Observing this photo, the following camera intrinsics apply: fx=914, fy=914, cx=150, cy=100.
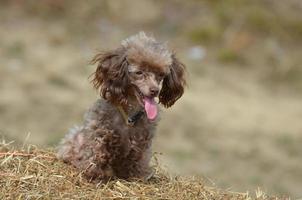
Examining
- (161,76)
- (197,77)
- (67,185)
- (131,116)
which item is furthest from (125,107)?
(197,77)

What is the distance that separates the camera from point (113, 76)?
6.38m

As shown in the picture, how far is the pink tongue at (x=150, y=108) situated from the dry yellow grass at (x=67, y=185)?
0.49m

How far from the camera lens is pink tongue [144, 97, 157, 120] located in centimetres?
623

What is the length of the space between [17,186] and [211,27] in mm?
12935

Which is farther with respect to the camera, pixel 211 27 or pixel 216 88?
pixel 211 27

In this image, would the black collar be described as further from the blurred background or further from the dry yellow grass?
the blurred background

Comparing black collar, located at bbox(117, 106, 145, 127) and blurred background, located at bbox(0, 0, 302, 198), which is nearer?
black collar, located at bbox(117, 106, 145, 127)

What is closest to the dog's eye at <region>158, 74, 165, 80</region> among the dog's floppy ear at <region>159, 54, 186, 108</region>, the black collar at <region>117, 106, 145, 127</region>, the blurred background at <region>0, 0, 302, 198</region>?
the dog's floppy ear at <region>159, 54, 186, 108</region>

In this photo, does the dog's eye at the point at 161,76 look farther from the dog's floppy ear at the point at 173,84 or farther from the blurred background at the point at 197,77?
the blurred background at the point at 197,77

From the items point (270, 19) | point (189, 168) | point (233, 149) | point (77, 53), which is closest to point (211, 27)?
point (270, 19)

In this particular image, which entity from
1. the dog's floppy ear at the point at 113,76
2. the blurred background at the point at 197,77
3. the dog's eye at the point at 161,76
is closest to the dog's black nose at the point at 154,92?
the dog's eye at the point at 161,76

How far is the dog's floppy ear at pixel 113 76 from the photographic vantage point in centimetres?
636

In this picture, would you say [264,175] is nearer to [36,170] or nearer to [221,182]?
[221,182]

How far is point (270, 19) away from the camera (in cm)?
1922
